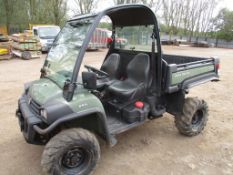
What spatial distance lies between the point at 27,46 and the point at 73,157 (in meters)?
10.5

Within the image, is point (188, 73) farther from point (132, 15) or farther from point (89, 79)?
point (89, 79)

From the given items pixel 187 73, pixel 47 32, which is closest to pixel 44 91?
pixel 187 73

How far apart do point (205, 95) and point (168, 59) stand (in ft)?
6.67

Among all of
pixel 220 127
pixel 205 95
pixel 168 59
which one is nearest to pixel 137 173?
pixel 220 127

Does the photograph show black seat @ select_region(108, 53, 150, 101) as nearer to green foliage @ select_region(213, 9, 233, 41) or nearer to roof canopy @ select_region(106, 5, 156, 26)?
roof canopy @ select_region(106, 5, 156, 26)

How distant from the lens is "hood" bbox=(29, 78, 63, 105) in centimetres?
245

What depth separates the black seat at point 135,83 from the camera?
10.6 feet

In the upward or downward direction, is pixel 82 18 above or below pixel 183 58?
above

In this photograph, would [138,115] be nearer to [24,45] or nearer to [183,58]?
[183,58]

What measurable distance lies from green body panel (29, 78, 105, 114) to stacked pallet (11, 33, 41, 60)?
383 inches

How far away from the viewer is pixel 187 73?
344 cm

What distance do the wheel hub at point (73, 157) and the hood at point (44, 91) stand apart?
636 millimetres

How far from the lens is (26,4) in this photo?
72.5 feet

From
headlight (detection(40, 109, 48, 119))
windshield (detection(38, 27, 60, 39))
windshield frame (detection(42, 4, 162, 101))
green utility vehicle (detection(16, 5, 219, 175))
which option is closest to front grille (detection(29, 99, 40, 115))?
green utility vehicle (detection(16, 5, 219, 175))
